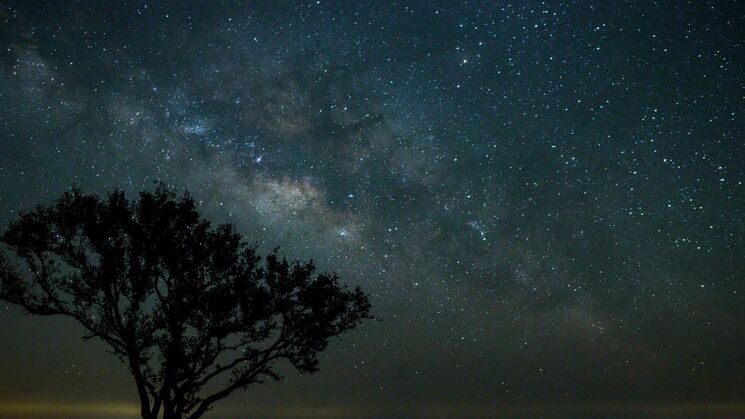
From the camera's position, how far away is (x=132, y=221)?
20.8m

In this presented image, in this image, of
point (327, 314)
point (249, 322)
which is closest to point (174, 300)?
point (249, 322)

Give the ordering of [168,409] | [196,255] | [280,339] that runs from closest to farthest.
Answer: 1. [168,409]
2. [196,255]
3. [280,339]

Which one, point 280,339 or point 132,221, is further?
point 280,339

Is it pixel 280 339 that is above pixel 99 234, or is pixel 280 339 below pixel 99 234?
below

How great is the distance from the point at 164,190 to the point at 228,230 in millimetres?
3227

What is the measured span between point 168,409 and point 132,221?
7.89 m

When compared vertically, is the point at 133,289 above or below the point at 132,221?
below

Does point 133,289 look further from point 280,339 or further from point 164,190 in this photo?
point 280,339

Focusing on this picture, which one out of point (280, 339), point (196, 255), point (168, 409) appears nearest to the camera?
point (168, 409)

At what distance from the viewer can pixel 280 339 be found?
22.9 meters

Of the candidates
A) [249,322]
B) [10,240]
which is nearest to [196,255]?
[249,322]

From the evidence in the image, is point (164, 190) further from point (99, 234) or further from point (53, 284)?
point (53, 284)

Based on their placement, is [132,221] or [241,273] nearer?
[132,221]

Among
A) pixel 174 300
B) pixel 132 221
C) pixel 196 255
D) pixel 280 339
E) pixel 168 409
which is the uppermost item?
pixel 132 221
